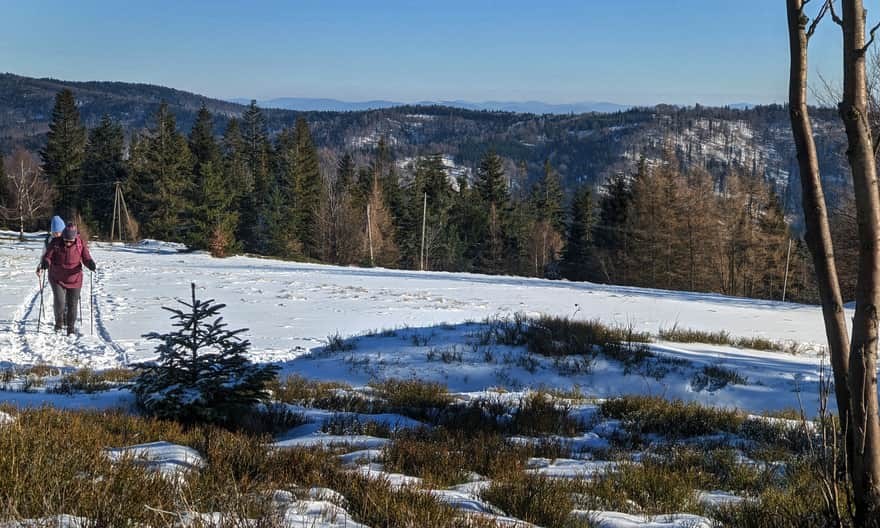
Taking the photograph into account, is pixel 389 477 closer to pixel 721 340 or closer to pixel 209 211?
pixel 721 340

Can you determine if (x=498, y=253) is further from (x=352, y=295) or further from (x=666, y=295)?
(x=352, y=295)

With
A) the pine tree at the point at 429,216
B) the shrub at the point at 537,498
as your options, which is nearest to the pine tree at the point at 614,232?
the pine tree at the point at 429,216

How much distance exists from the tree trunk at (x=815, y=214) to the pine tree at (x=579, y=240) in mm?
51713

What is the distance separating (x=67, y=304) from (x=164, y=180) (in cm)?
4827

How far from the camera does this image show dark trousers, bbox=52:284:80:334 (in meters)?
12.3

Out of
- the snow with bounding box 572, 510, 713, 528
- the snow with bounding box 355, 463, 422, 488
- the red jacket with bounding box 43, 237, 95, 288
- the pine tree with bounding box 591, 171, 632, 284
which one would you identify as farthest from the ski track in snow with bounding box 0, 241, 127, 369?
the pine tree with bounding box 591, 171, 632, 284

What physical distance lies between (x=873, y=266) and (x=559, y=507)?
6.08ft

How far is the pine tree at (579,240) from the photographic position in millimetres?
55522

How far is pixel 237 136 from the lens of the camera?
74438 millimetres

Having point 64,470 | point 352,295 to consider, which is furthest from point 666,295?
point 64,470

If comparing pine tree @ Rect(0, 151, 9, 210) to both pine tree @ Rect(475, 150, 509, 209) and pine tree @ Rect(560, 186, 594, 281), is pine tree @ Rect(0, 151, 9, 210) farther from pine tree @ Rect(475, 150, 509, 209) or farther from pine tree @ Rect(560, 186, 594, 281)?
pine tree @ Rect(560, 186, 594, 281)

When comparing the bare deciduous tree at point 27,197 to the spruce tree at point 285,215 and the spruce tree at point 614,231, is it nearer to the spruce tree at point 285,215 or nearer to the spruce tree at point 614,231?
the spruce tree at point 285,215

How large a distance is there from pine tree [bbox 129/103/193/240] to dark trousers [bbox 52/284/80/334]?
45377 mm

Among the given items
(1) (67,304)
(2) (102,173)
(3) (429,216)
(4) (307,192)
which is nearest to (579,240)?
(3) (429,216)
